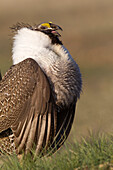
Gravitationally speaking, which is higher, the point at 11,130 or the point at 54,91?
the point at 54,91

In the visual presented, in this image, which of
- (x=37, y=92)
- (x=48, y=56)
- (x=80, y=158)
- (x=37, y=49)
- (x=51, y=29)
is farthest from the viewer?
(x=51, y=29)

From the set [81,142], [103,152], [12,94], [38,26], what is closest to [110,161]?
[103,152]

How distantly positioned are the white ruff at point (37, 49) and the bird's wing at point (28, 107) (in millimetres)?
200

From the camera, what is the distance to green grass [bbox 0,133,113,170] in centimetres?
319

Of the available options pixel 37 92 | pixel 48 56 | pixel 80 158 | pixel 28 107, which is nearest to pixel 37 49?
pixel 48 56

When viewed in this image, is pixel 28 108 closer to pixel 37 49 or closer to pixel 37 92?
pixel 37 92

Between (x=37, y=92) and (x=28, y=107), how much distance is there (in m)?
0.24

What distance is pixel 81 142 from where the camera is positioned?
371 cm

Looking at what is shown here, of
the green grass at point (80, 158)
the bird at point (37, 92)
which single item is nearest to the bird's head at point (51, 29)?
the bird at point (37, 92)

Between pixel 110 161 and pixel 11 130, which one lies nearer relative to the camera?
pixel 110 161

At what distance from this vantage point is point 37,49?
4.74 metres

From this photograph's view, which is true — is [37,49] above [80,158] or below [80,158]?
above

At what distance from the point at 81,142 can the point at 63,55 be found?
1.51 m

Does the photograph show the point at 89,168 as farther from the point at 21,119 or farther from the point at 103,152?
the point at 21,119
